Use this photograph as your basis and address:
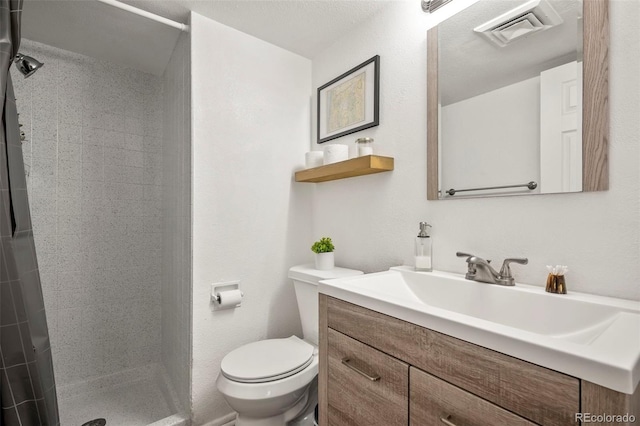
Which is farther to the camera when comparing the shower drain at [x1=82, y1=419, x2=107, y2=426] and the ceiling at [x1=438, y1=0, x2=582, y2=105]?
the shower drain at [x1=82, y1=419, x2=107, y2=426]

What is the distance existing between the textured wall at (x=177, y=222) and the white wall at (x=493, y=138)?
128cm

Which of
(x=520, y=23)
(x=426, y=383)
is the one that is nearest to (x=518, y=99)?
(x=520, y=23)

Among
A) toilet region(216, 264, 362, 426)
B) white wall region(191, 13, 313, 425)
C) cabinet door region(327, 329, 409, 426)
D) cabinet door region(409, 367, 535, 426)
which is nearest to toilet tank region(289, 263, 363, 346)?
toilet region(216, 264, 362, 426)

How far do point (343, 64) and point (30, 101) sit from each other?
192 centimetres

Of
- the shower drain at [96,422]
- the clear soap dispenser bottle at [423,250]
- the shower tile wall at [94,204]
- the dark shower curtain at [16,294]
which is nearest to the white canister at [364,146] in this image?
the clear soap dispenser bottle at [423,250]

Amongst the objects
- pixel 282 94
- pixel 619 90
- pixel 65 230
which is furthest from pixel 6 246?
pixel 619 90

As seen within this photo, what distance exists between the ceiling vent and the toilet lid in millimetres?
1535

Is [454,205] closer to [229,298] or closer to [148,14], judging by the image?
[229,298]

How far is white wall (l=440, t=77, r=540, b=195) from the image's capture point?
1050 mm

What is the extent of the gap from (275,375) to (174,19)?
1.90m

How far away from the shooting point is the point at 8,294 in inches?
39.9

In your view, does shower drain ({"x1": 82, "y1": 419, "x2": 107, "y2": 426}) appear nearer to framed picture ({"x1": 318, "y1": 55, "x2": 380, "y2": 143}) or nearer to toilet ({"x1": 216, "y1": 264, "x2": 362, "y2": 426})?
toilet ({"x1": 216, "y1": 264, "x2": 362, "y2": 426})

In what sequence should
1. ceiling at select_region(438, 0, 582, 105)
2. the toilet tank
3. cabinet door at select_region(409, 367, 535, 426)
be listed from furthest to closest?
1. the toilet tank
2. ceiling at select_region(438, 0, 582, 105)
3. cabinet door at select_region(409, 367, 535, 426)

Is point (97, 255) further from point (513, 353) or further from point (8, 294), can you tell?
point (513, 353)
